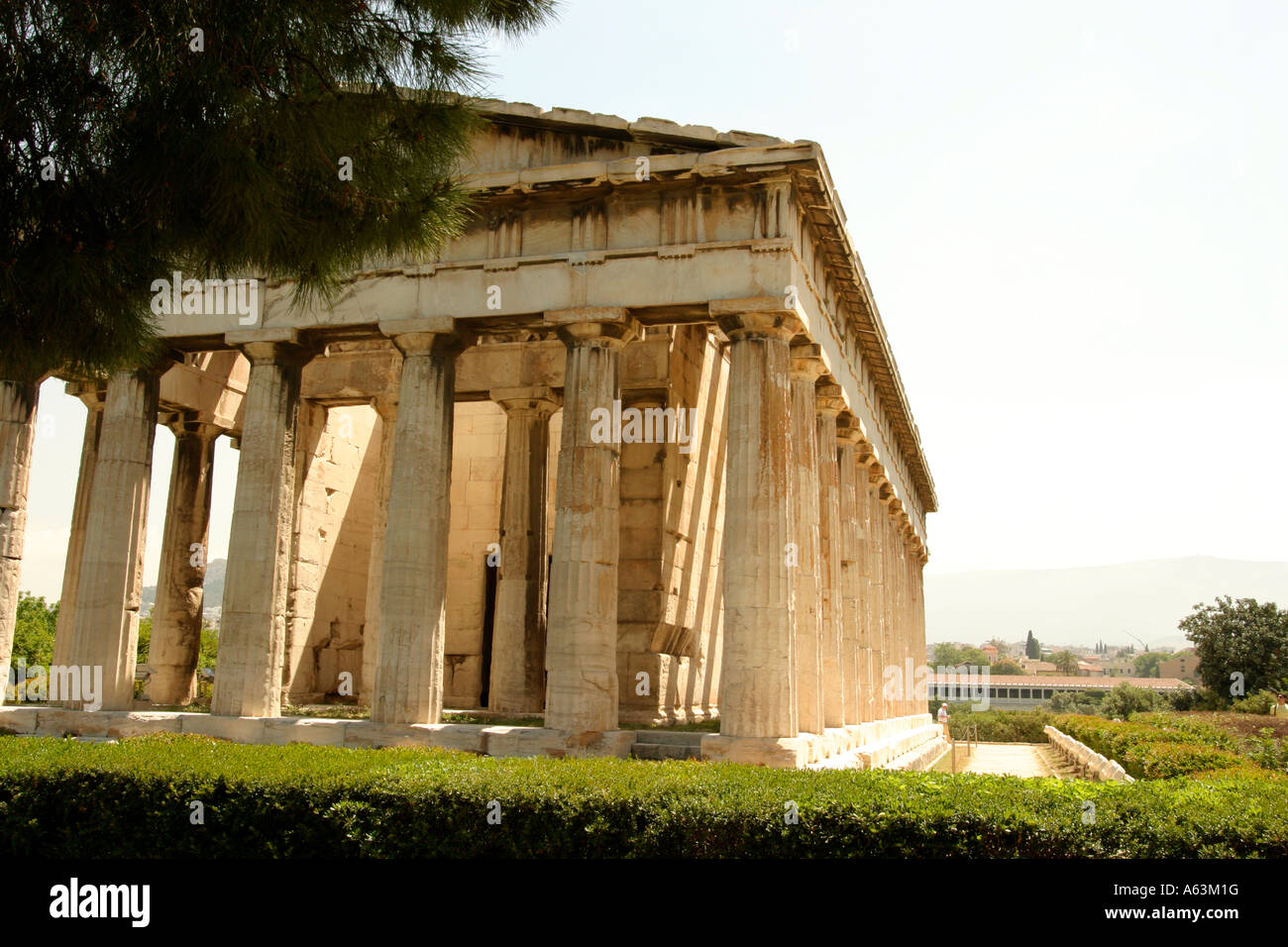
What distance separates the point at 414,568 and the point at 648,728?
497 centimetres

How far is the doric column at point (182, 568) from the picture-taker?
71.9 feet

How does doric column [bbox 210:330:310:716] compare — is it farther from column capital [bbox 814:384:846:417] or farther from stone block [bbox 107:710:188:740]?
column capital [bbox 814:384:846:417]

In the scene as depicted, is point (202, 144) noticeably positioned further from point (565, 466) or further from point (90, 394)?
point (90, 394)

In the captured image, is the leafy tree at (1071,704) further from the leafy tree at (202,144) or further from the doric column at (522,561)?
the leafy tree at (202,144)

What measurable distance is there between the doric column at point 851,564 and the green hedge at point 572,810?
A: 11101 mm

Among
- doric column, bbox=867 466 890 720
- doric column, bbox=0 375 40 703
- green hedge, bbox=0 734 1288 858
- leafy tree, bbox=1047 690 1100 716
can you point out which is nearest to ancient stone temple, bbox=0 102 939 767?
doric column, bbox=0 375 40 703

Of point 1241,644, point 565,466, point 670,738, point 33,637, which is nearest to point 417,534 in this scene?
point 565,466

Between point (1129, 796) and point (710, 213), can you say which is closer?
point (1129, 796)

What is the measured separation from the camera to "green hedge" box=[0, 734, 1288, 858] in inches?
338
